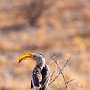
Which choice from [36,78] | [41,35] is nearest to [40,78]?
[36,78]

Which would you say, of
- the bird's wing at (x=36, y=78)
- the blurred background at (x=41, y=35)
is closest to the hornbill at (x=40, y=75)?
the bird's wing at (x=36, y=78)

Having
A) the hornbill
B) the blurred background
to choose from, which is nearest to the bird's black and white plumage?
the hornbill

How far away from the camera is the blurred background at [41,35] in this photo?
63.6 feet

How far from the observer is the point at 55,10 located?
36.9 metres

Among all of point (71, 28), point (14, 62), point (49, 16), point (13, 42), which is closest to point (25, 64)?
point (14, 62)

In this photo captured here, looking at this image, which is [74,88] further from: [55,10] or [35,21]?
[55,10]

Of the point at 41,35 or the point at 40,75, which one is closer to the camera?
the point at 40,75

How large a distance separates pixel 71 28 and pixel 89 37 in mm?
3237

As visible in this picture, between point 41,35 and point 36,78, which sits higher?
point 41,35

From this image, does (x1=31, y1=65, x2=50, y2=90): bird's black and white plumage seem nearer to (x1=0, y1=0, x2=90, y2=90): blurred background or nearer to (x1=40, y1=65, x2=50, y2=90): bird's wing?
(x1=40, y1=65, x2=50, y2=90): bird's wing

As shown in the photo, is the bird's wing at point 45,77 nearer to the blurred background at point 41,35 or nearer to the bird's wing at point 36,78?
the bird's wing at point 36,78

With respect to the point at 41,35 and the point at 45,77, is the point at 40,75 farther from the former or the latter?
the point at 41,35

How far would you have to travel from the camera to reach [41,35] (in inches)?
1096

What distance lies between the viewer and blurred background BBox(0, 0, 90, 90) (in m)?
19.4
